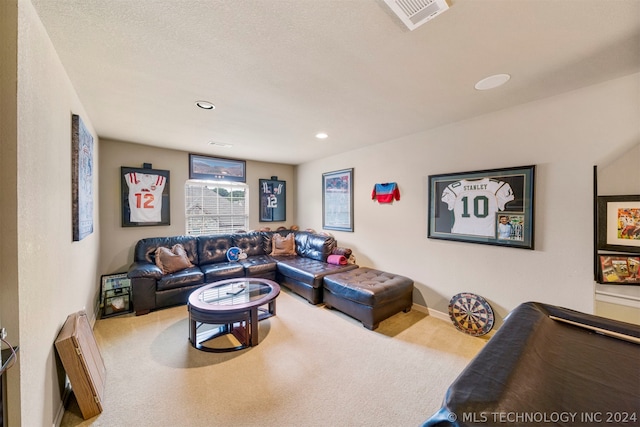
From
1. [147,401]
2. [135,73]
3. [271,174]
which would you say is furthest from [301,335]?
[271,174]

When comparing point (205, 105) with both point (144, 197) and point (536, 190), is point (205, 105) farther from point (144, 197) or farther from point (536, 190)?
point (536, 190)

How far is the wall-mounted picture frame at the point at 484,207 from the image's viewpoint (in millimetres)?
2340

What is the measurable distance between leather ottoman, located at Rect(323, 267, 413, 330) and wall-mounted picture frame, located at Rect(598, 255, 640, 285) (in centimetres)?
173

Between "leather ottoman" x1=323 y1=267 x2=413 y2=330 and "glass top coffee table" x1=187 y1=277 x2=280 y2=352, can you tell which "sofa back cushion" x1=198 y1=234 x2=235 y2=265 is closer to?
"glass top coffee table" x1=187 y1=277 x2=280 y2=352

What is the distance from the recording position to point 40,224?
129 centimetres

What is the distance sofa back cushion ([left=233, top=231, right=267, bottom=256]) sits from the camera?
450cm

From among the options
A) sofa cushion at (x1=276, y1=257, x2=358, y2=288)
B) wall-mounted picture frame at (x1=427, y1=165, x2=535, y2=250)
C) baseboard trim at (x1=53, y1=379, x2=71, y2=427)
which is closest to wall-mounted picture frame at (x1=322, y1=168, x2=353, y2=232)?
sofa cushion at (x1=276, y1=257, x2=358, y2=288)

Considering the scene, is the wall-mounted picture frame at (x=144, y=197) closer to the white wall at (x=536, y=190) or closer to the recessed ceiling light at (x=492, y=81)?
the white wall at (x=536, y=190)

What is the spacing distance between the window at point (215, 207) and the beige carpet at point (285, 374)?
→ 197 centimetres

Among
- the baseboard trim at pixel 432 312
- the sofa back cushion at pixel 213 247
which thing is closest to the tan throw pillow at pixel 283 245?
the sofa back cushion at pixel 213 247

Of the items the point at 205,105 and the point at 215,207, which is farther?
the point at 215,207

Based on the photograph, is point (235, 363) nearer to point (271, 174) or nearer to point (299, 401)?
point (299, 401)

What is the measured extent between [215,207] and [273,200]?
1237mm

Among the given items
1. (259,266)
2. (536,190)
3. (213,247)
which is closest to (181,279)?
(213,247)
